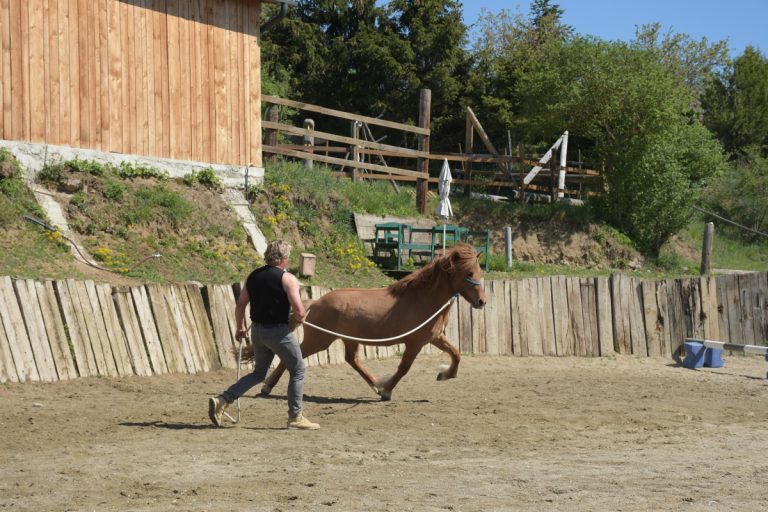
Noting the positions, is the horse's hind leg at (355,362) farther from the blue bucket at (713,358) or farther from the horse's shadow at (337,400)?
the blue bucket at (713,358)

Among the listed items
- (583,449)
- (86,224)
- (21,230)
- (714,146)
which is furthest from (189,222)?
(714,146)

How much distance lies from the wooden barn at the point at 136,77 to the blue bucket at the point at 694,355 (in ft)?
31.3

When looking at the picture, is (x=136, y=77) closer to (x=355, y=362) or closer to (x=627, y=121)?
(x=355, y=362)

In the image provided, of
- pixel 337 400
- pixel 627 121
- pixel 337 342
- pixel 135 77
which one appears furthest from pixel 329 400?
pixel 627 121

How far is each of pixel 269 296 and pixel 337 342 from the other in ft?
15.9

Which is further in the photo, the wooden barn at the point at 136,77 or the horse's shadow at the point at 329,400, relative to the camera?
the wooden barn at the point at 136,77

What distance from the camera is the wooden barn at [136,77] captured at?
53.1 ft

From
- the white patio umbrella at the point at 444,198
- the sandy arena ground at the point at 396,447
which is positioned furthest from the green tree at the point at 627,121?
the sandy arena ground at the point at 396,447

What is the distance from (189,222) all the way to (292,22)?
2006 centimetres

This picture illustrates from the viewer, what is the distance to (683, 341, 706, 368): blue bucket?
48.2ft

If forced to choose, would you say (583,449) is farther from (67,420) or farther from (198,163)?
(198,163)

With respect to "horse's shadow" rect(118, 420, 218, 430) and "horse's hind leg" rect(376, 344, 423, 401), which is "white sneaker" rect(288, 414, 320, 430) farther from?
"horse's hind leg" rect(376, 344, 423, 401)

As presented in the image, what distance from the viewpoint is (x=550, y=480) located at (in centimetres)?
695

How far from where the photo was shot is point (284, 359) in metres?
8.97
